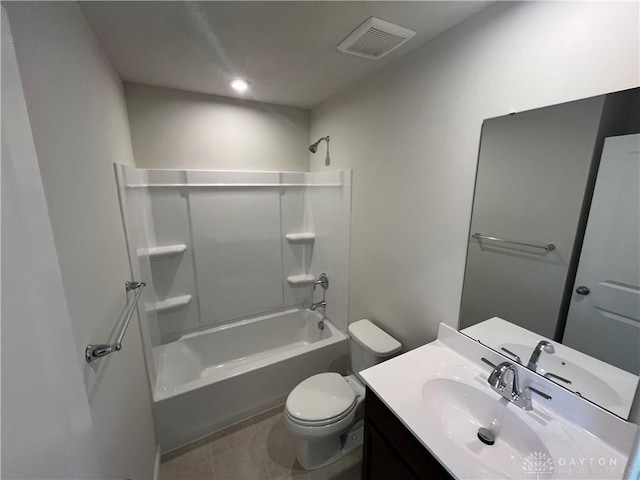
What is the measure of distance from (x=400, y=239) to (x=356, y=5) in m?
1.14

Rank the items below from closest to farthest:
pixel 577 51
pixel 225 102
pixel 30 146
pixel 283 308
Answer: pixel 30 146
pixel 577 51
pixel 225 102
pixel 283 308

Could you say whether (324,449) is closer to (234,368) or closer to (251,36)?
(234,368)

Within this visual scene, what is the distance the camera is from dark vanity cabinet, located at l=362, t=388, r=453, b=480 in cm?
86

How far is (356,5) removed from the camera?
1.00 meters

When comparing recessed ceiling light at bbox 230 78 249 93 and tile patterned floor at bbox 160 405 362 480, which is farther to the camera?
recessed ceiling light at bbox 230 78 249 93

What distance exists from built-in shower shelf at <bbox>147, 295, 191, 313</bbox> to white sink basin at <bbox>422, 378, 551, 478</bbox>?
1915 mm

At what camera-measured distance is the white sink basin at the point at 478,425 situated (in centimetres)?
86

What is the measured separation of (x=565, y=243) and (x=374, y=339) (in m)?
1.11

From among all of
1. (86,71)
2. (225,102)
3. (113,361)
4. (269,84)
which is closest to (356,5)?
(269,84)

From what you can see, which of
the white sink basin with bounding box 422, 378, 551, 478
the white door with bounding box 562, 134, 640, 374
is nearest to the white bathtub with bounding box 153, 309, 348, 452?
the white sink basin with bounding box 422, 378, 551, 478

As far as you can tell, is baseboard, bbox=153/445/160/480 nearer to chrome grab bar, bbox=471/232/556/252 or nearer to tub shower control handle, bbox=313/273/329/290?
tub shower control handle, bbox=313/273/329/290

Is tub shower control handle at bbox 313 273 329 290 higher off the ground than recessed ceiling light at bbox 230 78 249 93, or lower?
lower

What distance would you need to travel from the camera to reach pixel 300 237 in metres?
2.53

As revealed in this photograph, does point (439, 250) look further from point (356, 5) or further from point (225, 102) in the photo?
point (225, 102)
